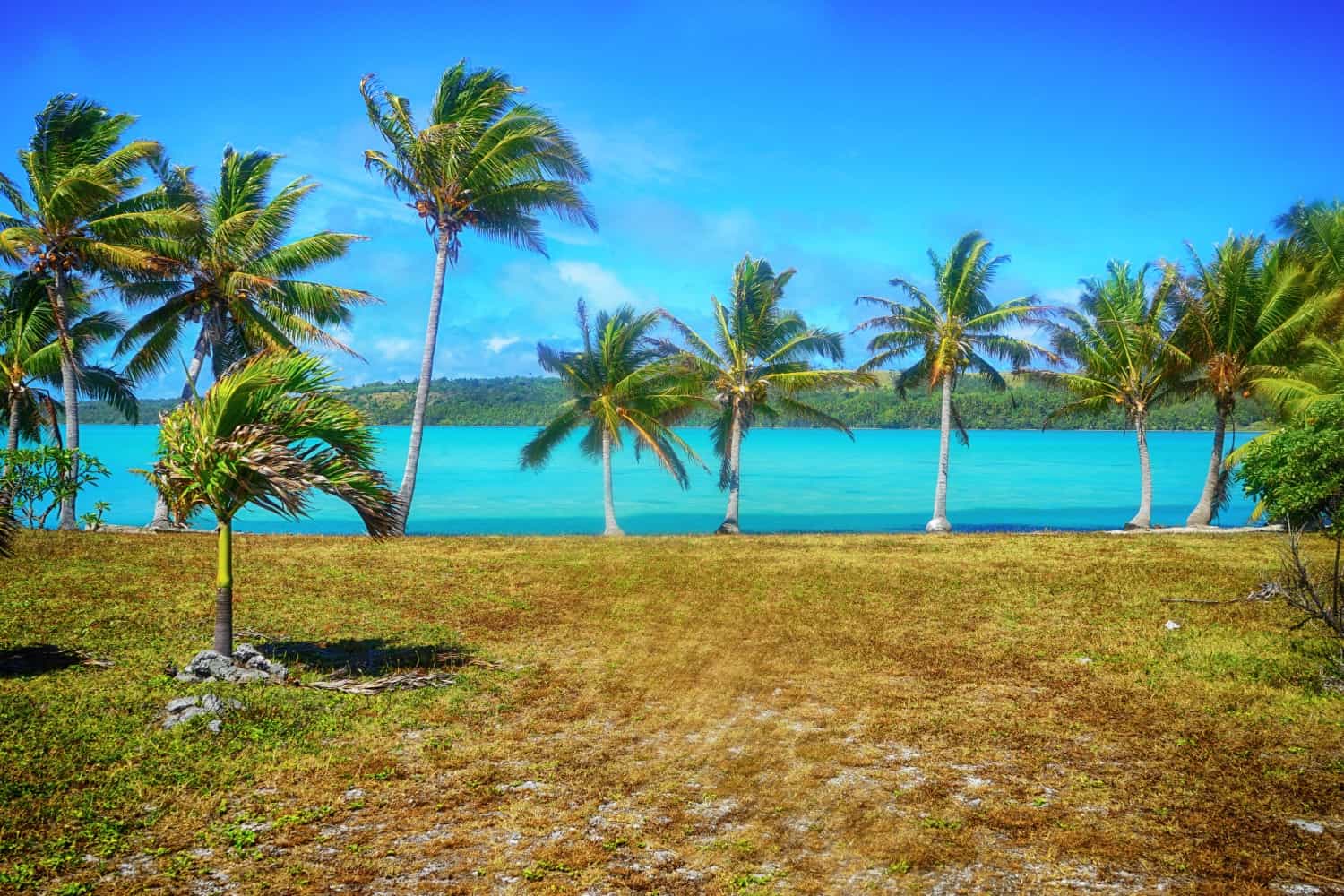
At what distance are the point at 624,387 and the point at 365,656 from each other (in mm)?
16969

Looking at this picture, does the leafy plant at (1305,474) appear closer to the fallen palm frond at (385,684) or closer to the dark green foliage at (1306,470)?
the dark green foliage at (1306,470)

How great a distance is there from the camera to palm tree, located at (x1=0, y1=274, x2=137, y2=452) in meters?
22.6

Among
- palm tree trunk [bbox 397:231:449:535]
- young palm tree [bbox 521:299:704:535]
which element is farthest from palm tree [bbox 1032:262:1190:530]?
palm tree trunk [bbox 397:231:449:535]

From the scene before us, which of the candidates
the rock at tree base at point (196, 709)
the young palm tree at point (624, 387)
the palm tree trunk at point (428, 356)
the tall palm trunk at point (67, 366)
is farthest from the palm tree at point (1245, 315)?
the tall palm trunk at point (67, 366)

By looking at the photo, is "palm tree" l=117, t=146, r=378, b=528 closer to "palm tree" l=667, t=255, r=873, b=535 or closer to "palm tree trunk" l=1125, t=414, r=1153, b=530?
"palm tree" l=667, t=255, r=873, b=535

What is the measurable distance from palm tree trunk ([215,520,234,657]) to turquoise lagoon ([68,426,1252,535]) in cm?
1491

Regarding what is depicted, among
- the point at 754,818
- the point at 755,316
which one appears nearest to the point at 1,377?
the point at 755,316

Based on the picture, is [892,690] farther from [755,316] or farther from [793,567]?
[755,316]

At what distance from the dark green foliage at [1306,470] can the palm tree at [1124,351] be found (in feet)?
50.8

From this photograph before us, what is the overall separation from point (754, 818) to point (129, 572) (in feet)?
Answer: 43.0

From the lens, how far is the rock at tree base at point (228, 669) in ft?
29.0

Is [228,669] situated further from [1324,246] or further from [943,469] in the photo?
[1324,246]

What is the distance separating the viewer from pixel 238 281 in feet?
70.7

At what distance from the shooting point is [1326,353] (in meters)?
20.7
